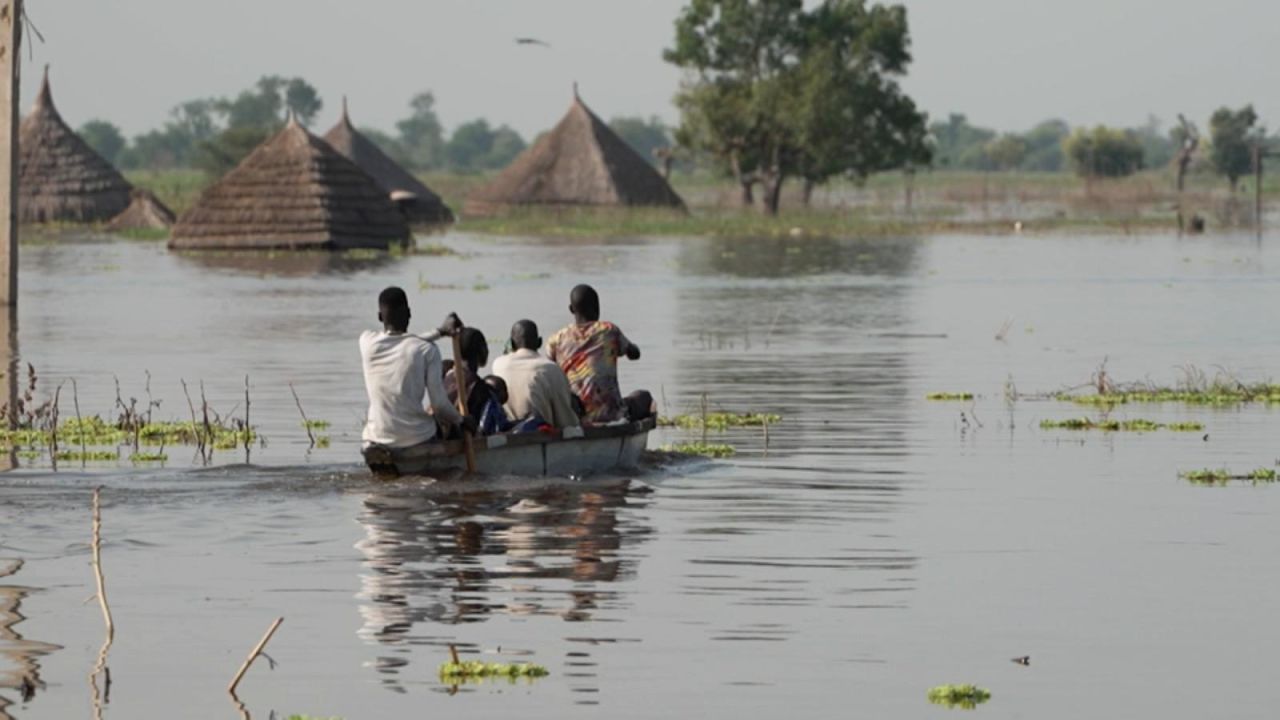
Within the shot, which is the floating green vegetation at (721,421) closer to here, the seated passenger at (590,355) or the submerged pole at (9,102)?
the seated passenger at (590,355)

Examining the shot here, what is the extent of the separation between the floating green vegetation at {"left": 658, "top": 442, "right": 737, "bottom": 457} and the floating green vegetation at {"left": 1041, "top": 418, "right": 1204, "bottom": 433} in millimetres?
2919

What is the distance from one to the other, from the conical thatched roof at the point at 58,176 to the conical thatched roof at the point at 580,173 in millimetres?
12527

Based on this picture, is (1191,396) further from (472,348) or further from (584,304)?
(472,348)

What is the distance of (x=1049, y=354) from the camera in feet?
92.9

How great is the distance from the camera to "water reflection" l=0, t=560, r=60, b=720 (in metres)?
9.26

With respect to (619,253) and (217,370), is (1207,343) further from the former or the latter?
(619,253)

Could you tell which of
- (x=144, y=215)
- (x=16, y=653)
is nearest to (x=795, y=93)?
(x=144, y=215)

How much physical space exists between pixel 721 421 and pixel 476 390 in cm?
443

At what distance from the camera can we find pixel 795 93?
81750mm

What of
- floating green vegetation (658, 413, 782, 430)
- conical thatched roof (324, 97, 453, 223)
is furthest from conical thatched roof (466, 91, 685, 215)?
floating green vegetation (658, 413, 782, 430)

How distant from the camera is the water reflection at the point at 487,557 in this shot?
1083 centimetres

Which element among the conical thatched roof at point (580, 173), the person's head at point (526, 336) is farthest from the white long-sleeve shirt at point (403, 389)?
the conical thatched roof at point (580, 173)

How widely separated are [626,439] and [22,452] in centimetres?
436

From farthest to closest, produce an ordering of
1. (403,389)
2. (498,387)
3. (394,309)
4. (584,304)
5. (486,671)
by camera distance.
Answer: (584,304) < (498,387) < (403,389) < (394,309) < (486,671)
